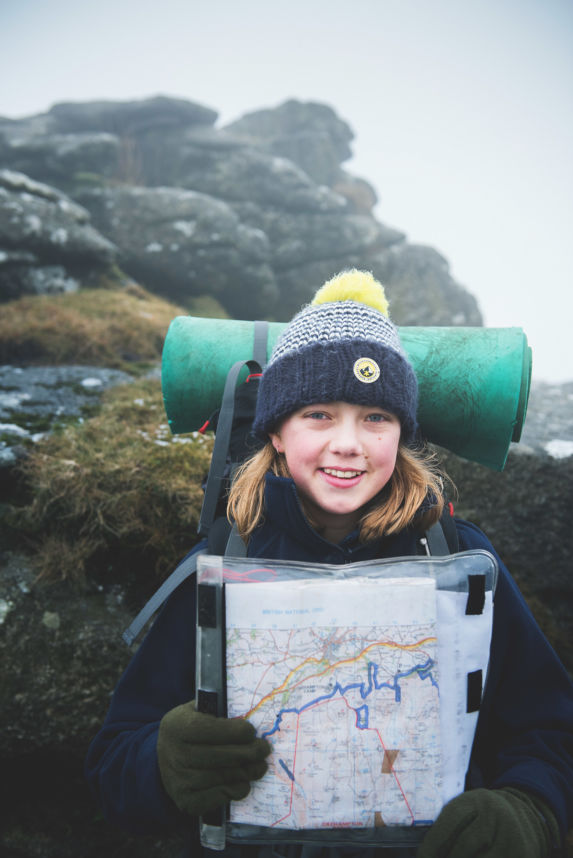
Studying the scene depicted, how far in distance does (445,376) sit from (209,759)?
2017 millimetres

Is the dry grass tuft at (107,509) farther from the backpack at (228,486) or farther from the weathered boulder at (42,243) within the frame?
the weathered boulder at (42,243)

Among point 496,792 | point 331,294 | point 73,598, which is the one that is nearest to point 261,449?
point 331,294

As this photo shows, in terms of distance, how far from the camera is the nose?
192cm

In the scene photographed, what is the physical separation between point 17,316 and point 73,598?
6.88 metres

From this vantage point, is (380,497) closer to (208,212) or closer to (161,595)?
(161,595)

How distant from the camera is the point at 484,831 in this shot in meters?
1.59

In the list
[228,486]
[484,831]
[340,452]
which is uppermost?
[340,452]

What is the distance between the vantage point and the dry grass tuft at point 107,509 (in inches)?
144

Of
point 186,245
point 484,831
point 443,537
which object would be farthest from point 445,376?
point 186,245

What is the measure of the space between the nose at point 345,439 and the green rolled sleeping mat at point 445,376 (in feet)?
2.41

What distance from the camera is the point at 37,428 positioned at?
477 cm

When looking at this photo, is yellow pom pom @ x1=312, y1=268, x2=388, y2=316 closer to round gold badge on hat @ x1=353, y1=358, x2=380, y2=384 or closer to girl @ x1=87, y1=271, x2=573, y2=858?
girl @ x1=87, y1=271, x2=573, y2=858

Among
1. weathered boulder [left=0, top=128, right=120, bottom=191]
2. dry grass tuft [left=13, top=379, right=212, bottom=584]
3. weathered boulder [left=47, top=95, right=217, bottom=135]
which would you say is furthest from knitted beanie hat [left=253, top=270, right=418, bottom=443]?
weathered boulder [left=47, top=95, right=217, bottom=135]

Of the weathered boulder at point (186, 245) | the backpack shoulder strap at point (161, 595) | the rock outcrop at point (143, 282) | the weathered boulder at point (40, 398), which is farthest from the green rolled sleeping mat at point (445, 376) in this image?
the weathered boulder at point (186, 245)
